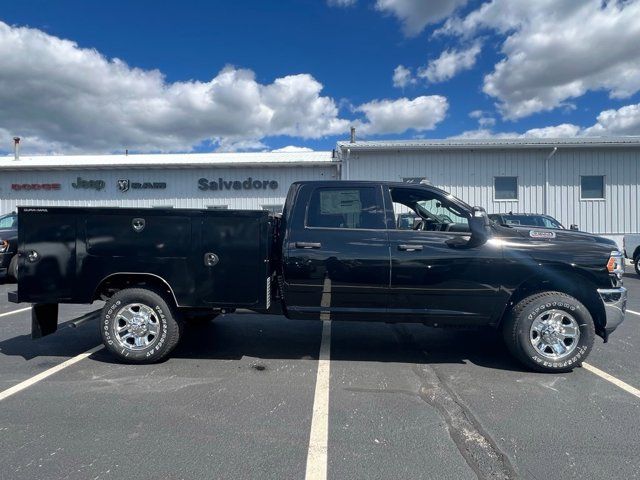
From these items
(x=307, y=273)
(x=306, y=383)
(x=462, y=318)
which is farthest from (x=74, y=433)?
(x=462, y=318)

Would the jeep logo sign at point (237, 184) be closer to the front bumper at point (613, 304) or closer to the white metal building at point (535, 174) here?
the white metal building at point (535, 174)

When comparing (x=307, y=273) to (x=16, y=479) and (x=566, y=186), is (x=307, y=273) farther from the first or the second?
(x=566, y=186)

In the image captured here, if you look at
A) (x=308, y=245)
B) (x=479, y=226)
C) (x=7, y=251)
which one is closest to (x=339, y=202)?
(x=308, y=245)

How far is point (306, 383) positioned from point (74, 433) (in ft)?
6.40

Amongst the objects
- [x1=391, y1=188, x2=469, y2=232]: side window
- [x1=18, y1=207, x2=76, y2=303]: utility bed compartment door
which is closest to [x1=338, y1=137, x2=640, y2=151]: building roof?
[x1=391, y1=188, x2=469, y2=232]: side window

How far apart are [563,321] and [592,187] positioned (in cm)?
1644

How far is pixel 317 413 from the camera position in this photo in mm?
3482

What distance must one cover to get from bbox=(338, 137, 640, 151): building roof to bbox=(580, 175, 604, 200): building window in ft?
4.41

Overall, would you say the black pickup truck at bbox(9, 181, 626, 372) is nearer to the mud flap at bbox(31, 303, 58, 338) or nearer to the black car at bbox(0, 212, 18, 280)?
the mud flap at bbox(31, 303, 58, 338)

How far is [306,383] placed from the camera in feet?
13.5

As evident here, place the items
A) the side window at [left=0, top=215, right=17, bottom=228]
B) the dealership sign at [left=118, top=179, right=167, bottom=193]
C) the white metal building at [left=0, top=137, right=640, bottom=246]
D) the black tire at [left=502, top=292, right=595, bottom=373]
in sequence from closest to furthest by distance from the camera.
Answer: the black tire at [left=502, top=292, right=595, bottom=373]
the side window at [left=0, top=215, right=17, bottom=228]
the white metal building at [left=0, top=137, right=640, bottom=246]
the dealership sign at [left=118, top=179, right=167, bottom=193]

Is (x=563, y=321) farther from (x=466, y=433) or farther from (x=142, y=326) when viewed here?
(x=142, y=326)

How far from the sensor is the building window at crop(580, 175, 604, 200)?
58.3ft

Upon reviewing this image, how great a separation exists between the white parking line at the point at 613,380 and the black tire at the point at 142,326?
14.6ft
